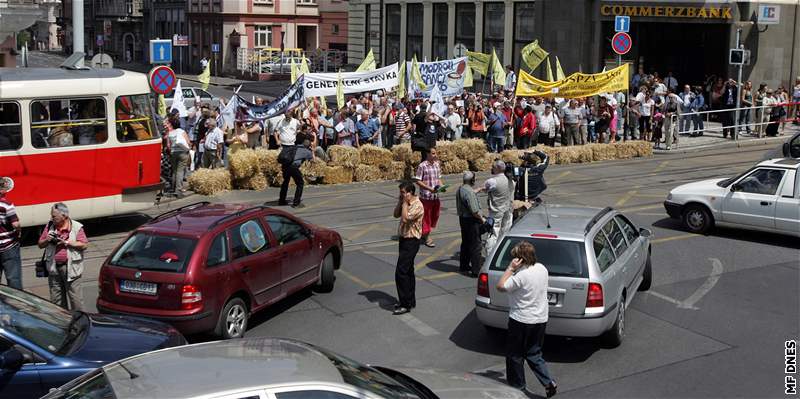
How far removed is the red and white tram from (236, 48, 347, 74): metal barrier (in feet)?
142

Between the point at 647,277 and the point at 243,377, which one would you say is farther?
the point at 647,277

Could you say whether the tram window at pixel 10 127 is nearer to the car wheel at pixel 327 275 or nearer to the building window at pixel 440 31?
the car wheel at pixel 327 275

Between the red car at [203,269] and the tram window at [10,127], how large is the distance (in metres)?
5.31

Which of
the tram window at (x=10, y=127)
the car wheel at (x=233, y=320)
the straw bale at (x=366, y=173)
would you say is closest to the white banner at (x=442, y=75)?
the straw bale at (x=366, y=173)

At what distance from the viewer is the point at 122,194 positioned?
17.1m

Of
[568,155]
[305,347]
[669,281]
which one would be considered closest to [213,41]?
[568,155]

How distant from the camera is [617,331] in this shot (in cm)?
1075

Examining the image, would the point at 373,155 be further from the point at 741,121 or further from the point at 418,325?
the point at 741,121

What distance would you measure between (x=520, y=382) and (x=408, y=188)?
374 cm

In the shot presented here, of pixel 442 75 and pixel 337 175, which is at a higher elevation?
pixel 442 75

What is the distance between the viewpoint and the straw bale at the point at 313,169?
21.5 meters

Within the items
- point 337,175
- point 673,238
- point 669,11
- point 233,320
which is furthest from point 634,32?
point 233,320

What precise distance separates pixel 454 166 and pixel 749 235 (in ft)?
27.7

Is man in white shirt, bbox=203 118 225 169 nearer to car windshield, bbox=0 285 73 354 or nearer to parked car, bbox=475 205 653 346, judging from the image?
parked car, bbox=475 205 653 346
